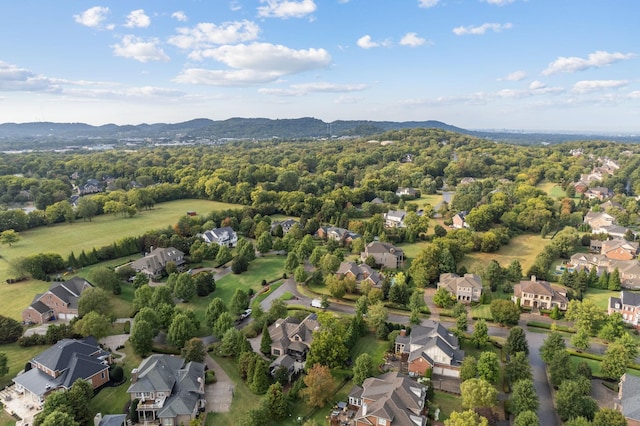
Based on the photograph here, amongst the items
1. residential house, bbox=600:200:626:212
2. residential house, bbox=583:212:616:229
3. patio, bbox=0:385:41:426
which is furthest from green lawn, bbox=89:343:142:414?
residential house, bbox=600:200:626:212

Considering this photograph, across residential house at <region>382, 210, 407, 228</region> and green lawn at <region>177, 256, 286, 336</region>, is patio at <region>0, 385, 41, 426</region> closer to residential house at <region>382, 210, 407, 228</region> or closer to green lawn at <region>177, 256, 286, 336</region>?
green lawn at <region>177, 256, 286, 336</region>

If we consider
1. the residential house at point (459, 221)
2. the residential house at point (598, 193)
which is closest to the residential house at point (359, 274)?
the residential house at point (459, 221)

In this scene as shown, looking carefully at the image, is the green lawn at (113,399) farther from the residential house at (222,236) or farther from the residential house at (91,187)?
the residential house at (91,187)

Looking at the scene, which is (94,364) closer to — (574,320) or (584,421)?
(584,421)

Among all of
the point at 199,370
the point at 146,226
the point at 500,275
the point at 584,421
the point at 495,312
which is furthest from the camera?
the point at 146,226

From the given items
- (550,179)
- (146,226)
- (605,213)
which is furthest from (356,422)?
(550,179)

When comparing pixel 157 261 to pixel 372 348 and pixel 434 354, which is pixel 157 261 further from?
pixel 434 354

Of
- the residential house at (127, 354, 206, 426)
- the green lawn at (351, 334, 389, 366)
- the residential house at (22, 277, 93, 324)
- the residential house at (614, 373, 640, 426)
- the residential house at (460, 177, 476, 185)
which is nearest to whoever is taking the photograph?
the residential house at (614, 373, 640, 426)
